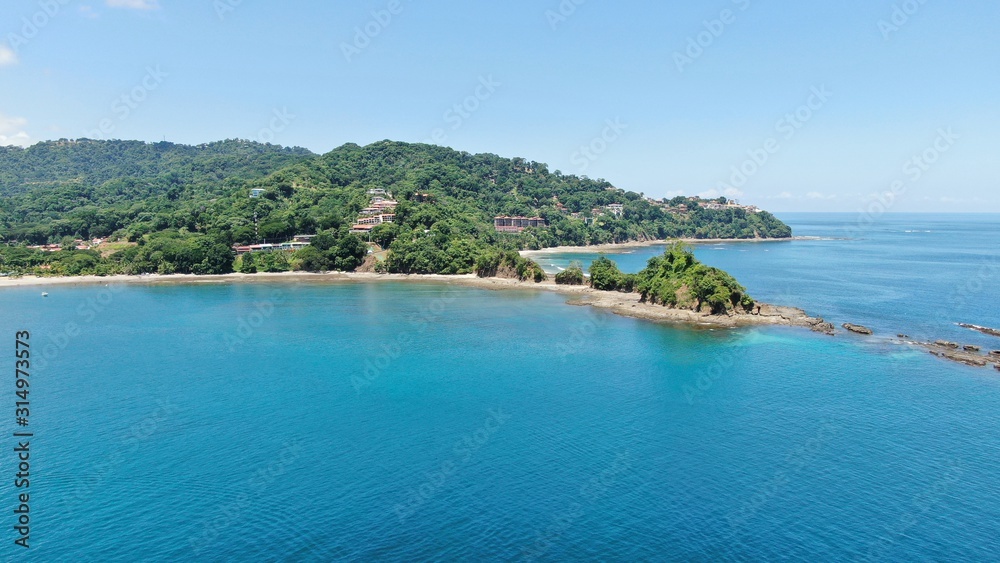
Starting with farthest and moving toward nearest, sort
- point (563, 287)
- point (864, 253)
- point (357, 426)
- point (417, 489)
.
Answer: point (864, 253) → point (563, 287) → point (357, 426) → point (417, 489)

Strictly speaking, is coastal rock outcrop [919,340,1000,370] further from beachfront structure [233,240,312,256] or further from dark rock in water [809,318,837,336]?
beachfront structure [233,240,312,256]

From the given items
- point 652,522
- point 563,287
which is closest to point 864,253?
point 563,287

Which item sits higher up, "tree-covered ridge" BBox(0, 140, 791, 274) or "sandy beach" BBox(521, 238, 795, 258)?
"tree-covered ridge" BBox(0, 140, 791, 274)

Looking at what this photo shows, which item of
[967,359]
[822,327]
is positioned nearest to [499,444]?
[967,359]

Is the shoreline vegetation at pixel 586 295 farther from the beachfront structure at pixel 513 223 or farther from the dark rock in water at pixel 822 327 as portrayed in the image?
the beachfront structure at pixel 513 223

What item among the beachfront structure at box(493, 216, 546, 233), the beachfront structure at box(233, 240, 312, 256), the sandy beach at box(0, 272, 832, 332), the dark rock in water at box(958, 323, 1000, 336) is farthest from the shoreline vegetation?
the beachfront structure at box(493, 216, 546, 233)

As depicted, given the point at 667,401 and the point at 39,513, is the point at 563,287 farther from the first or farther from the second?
the point at 39,513
